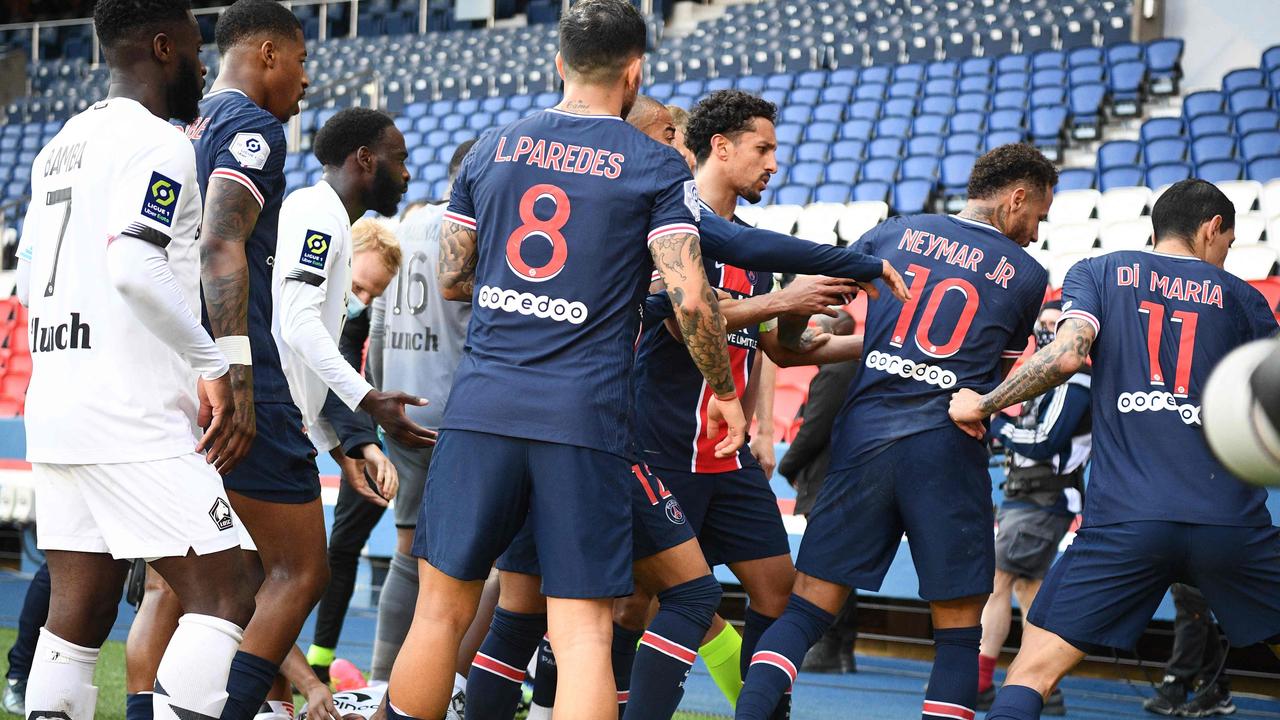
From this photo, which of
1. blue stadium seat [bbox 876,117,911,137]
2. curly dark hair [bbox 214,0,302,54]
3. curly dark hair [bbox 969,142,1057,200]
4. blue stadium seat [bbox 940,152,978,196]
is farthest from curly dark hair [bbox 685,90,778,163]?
blue stadium seat [bbox 876,117,911,137]

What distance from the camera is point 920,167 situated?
13.2 m

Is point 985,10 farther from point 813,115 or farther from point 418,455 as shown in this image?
point 418,455

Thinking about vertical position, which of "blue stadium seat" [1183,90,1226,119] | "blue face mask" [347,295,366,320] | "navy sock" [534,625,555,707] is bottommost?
"navy sock" [534,625,555,707]

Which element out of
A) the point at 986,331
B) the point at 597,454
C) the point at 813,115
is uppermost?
the point at 813,115

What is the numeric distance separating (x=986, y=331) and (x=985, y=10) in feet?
47.2

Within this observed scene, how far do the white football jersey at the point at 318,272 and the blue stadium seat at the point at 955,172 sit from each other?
9.73m

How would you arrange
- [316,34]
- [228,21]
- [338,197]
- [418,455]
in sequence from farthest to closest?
1. [316,34]
2. [418,455]
3. [338,197]
4. [228,21]

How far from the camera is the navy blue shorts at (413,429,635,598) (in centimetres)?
285

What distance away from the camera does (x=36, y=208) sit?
10.0 ft

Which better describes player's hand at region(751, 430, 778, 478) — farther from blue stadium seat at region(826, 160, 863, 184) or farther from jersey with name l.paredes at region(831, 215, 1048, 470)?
blue stadium seat at region(826, 160, 863, 184)

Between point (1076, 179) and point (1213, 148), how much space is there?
1.27 m

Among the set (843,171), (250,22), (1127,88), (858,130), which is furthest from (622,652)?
(1127,88)

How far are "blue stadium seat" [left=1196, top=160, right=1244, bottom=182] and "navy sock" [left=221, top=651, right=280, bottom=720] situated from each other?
10226 millimetres

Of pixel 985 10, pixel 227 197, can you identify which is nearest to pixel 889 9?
pixel 985 10
